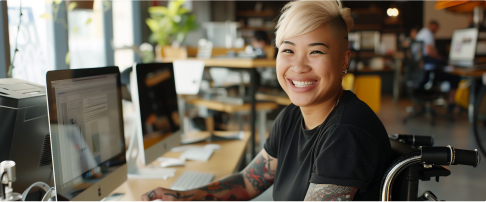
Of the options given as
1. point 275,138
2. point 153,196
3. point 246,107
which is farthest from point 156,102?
point 246,107

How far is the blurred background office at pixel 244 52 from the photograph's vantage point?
2.25 meters

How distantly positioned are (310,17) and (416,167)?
1.65 feet

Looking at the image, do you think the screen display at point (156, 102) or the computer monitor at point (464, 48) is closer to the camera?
the screen display at point (156, 102)

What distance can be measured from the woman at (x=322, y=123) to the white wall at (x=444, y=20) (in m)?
8.92

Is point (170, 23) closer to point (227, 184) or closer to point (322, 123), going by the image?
point (227, 184)

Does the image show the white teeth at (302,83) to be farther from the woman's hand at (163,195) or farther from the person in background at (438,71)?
the person in background at (438,71)

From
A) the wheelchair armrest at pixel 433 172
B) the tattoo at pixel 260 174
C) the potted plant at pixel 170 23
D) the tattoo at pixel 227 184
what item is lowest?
the tattoo at pixel 227 184

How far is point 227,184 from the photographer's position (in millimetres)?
1402

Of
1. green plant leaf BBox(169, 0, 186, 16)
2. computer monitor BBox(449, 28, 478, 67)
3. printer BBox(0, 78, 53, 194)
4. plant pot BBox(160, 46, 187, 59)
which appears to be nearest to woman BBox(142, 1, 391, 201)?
printer BBox(0, 78, 53, 194)

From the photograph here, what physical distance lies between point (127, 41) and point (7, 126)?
4544 millimetres

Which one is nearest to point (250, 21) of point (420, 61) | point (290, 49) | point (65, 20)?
point (420, 61)

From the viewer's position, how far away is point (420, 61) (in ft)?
19.4

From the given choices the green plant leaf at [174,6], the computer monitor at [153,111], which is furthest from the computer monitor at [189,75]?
the green plant leaf at [174,6]

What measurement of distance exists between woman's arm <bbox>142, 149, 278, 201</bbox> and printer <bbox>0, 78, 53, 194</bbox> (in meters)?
0.51
